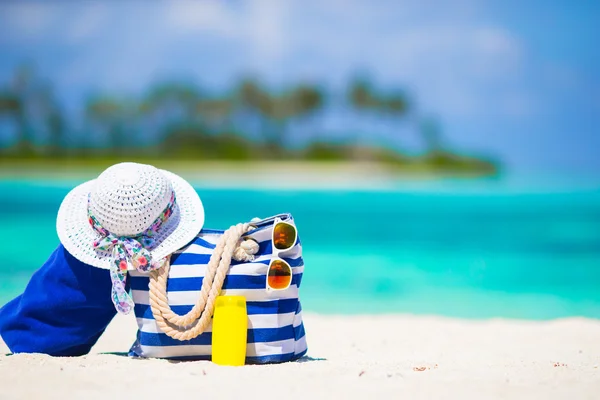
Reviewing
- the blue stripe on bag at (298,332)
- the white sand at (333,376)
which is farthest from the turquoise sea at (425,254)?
the blue stripe on bag at (298,332)

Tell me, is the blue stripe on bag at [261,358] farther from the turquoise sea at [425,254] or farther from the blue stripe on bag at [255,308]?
the turquoise sea at [425,254]

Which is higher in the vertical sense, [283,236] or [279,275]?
[283,236]

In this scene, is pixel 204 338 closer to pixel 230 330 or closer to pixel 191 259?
pixel 230 330

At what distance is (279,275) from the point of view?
2.71 m

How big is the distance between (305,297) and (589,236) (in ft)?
24.5

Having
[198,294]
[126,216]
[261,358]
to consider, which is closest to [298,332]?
[261,358]

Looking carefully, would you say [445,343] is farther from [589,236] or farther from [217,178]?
[217,178]

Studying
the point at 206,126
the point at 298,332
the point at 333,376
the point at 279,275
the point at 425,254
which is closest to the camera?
the point at 333,376

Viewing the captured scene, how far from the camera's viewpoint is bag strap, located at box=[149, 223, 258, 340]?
263cm

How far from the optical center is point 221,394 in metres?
2.36

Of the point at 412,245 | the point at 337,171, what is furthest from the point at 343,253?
the point at 337,171

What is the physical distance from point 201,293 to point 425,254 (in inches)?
282

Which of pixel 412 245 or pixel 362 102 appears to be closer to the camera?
pixel 412 245

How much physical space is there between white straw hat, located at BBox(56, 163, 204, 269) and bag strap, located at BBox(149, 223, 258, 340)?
0.12 m
